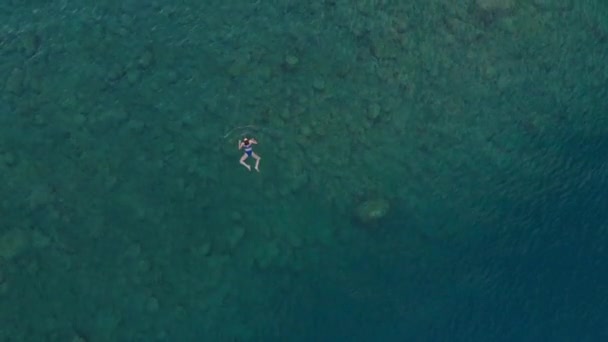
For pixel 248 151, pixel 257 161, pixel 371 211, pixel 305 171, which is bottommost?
pixel 371 211

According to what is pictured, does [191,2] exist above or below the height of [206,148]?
above

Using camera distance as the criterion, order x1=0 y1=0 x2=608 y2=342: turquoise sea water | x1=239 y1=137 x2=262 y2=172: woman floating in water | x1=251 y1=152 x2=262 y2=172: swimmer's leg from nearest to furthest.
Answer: x1=0 y1=0 x2=608 y2=342: turquoise sea water < x1=239 y1=137 x2=262 y2=172: woman floating in water < x1=251 y1=152 x2=262 y2=172: swimmer's leg

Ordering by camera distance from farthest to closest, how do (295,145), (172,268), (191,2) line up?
(191,2) < (295,145) < (172,268)

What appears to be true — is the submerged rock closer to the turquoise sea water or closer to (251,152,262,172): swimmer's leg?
the turquoise sea water

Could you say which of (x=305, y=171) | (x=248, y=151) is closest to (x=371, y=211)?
(x=305, y=171)

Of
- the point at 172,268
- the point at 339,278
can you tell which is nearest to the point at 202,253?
the point at 172,268

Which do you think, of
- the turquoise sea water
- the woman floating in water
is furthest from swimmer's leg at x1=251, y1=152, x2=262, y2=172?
the turquoise sea water

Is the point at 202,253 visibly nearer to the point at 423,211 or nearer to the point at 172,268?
the point at 172,268

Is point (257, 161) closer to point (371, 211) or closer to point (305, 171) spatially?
point (305, 171)
